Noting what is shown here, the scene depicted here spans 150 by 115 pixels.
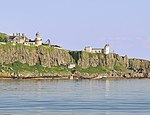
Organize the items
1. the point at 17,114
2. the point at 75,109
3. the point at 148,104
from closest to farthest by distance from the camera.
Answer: the point at 17,114 < the point at 75,109 < the point at 148,104

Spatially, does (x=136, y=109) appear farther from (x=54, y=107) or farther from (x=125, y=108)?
(x=54, y=107)

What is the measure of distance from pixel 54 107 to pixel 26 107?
3418 millimetres

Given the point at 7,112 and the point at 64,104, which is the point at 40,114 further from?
the point at 64,104

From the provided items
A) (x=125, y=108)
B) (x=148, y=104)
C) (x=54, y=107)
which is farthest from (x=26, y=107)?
(x=148, y=104)

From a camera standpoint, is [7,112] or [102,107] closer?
[7,112]

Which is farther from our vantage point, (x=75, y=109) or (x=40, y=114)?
(x=75, y=109)

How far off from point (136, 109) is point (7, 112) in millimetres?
15427

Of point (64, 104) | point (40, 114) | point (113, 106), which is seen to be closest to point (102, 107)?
point (113, 106)

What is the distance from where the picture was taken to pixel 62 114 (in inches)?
2298

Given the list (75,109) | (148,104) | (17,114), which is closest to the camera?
(17,114)

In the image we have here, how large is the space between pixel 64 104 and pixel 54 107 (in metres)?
4.82

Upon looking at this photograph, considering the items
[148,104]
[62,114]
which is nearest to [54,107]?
[62,114]

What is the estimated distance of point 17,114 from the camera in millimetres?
57938

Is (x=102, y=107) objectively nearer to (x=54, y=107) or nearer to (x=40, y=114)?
→ (x=54, y=107)
